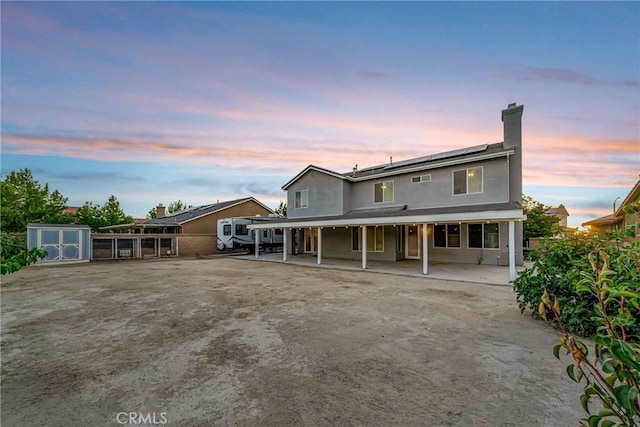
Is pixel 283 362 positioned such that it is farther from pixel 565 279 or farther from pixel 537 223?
pixel 537 223

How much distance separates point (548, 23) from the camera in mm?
8672

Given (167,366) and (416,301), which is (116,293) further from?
(416,301)

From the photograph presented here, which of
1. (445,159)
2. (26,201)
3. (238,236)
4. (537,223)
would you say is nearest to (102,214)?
(26,201)

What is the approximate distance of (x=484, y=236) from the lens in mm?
13758

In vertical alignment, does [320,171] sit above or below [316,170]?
below

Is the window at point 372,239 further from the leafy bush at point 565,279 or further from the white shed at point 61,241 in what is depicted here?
the white shed at point 61,241

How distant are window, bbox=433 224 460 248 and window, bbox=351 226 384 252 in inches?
114

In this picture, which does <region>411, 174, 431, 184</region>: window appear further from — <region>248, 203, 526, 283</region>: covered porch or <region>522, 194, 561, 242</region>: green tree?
<region>522, 194, 561, 242</region>: green tree

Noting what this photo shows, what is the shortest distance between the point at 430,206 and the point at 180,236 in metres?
18.9

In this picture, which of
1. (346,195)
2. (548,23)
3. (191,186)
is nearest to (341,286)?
(346,195)

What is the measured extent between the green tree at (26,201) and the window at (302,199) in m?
21.8

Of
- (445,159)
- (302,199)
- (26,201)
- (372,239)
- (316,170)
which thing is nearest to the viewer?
(445,159)

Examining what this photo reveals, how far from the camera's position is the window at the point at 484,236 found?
13516 millimetres

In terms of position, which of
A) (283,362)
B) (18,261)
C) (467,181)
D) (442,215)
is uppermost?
(467,181)
